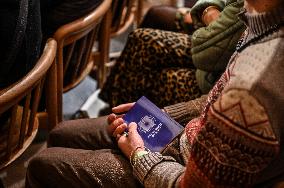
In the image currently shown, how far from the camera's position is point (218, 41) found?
4.61ft

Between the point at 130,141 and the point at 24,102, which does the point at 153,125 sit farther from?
the point at 24,102

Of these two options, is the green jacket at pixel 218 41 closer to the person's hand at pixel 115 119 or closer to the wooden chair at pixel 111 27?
the person's hand at pixel 115 119

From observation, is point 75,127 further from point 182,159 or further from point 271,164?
point 271,164

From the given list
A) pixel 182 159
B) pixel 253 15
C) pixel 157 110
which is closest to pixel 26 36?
pixel 157 110

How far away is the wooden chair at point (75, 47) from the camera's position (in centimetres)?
156

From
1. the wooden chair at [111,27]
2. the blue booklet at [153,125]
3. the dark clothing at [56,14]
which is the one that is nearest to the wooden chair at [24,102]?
the dark clothing at [56,14]

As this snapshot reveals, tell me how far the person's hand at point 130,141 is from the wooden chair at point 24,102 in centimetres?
27

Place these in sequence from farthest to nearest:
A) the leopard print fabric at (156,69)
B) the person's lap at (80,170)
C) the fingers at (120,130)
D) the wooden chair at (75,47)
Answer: the leopard print fabric at (156,69)
the wooden chair at (75,47)
the fingers at (120,130)
the person's lap at (80,170)

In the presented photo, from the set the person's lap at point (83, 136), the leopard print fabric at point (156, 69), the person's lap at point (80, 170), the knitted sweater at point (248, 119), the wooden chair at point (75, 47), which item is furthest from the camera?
the leopard print fabric at point (156, 69)

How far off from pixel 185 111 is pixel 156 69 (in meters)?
0.51

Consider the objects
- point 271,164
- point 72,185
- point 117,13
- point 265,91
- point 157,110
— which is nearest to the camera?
point 265,91

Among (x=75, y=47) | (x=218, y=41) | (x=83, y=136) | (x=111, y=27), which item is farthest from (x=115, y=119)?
(x=111, y=27)

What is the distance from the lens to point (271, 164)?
92 centimetres

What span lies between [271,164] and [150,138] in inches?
16.3
